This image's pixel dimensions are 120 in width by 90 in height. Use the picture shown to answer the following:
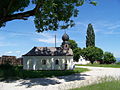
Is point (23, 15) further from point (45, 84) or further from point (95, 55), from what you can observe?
point (95, 55)

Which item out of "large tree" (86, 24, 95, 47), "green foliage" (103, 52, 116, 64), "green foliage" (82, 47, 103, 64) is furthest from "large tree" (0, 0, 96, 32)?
"large tree" (86, 24, 95, 47)

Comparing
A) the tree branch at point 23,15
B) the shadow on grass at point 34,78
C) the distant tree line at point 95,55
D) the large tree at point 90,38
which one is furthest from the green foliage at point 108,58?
the tree branch at point 23,15

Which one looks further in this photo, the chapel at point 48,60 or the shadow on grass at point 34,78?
the chapel at point 48,60

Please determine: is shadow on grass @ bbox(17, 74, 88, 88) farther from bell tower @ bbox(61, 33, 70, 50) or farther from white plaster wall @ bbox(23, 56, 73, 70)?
bell tower @ bbox(61, 33, 70, 50)

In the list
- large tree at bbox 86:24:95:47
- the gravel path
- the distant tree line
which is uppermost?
large tree at bbox 86:24:95:47

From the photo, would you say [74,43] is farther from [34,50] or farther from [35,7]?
[35,7]

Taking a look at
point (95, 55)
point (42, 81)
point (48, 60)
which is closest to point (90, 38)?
point (95, 55)

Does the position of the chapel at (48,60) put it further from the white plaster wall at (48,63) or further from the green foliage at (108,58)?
the green foliage at (108,58)

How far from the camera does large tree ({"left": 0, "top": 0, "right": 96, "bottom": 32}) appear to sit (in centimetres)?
1342

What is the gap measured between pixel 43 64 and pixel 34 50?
3448 mm

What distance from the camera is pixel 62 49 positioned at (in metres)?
33.5

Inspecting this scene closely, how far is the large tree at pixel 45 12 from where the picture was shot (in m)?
13.4

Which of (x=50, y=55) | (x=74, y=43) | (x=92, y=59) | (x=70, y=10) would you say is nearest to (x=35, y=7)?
(x=70, y=10)

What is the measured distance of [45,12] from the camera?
13.2 m
